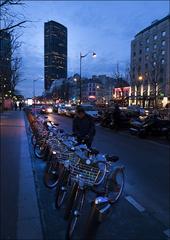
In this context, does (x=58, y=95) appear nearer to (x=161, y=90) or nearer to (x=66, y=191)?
(x=161, y=90)

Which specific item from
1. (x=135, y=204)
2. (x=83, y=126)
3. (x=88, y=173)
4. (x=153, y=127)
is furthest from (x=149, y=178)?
(x=153, y=127)

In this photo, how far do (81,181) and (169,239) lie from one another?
62.5 inches

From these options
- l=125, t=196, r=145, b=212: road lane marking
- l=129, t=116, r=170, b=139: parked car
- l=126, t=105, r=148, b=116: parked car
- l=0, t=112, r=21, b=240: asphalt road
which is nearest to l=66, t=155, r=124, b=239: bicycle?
l=0, t=112, r=21, b=240: asphalt road

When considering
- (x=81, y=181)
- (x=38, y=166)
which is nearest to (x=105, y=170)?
(x=81, y=181)

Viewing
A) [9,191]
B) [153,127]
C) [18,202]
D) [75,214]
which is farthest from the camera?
[153,127]

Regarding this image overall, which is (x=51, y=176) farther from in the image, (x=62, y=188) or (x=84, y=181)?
(x=84, y=181)

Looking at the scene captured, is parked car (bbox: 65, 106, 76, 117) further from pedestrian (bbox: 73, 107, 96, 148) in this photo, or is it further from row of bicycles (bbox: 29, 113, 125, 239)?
row of bicycles (bbox: 29, 113, 125, 239)

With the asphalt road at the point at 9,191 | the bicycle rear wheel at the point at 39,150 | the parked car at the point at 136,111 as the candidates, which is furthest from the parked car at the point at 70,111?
the bicycle rear wheel at the point at 39,150

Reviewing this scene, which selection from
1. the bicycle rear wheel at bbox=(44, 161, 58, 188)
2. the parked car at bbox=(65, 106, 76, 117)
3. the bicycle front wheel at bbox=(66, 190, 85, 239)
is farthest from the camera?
the parked car at bbox=(65, 106, 76, 117)

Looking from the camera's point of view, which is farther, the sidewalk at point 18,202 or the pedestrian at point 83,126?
the pedestrian at point 83,126

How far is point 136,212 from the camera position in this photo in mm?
6676

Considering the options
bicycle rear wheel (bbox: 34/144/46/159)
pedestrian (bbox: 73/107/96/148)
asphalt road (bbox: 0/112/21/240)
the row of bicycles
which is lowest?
asphalt road (bbox: 0/112/21/240)

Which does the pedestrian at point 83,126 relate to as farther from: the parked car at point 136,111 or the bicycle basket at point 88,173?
the parked car at point 136,111

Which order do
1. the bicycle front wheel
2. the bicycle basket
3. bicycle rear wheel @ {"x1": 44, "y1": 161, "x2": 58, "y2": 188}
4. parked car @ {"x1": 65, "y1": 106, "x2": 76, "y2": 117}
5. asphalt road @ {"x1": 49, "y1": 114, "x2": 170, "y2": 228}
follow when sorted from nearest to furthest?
the bicycle front wheel, the bicycle basket, asphalt road @ {"x1": 49, "y1": 114, "x2": 170, "y2": 228}, bicycle rear wheel @ {"x1": 44, "y1": 161, "x2": 58, "y2": 188}, parked car @ {"x1": 65, "y1": 106, "x2": 76, "y2": 117}
